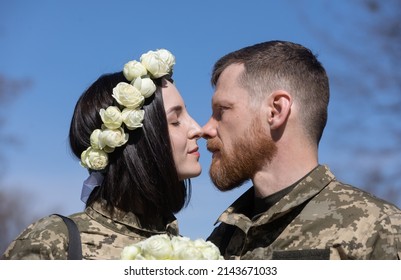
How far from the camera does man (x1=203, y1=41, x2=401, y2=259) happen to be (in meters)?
5.43

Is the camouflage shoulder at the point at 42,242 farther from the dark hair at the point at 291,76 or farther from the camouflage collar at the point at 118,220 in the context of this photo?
the dark hair at the point at 291,76

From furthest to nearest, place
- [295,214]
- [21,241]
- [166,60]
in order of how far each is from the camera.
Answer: [166,60], [21,241], [295,214]

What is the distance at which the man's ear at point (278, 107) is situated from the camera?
588 centimetres

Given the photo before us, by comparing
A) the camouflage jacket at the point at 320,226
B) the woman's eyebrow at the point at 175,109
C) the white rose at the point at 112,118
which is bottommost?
the camouflage jacket at the point at 320,226

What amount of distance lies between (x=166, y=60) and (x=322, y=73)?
1487mm

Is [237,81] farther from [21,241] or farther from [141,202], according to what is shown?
[21,241]

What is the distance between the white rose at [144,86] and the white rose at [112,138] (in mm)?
363

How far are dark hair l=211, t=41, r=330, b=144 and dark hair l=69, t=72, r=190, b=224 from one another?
75 centimetres

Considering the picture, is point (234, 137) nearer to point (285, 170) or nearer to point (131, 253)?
point (285, 170)

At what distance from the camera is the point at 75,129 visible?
6.79 meters

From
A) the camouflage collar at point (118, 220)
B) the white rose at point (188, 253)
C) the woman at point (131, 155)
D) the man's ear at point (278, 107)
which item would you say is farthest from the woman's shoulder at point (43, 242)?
the man's ear at point (278, 107)

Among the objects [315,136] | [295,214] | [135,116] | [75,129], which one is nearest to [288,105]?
[315,136]

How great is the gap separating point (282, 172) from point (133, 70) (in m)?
1.71

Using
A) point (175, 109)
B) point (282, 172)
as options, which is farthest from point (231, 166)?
point (175, 109)
